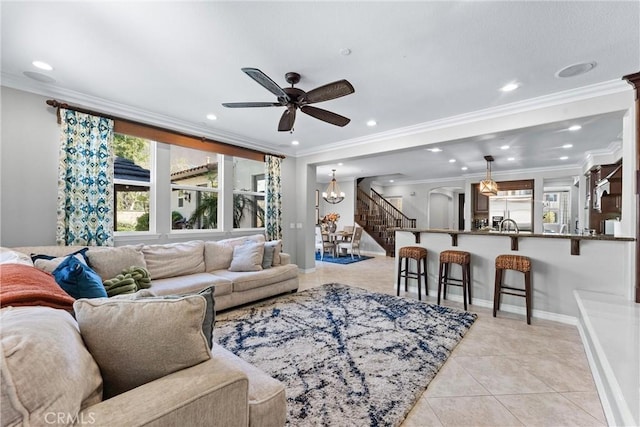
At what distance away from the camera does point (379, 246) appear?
9.58 m

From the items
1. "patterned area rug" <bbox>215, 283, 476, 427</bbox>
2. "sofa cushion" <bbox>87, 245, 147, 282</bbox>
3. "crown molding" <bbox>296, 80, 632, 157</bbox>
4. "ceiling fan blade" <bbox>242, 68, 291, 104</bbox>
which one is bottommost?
"patterned area rug" <bbox>215, 283, 476, 427</bbox>

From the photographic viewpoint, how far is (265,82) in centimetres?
234

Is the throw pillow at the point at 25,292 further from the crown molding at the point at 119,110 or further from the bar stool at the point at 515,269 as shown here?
the bar stool at the point at 515,269

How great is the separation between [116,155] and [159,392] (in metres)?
4.05

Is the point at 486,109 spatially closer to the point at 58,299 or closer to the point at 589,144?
the point at 589,144

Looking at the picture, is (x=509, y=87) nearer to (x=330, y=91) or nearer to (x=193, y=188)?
(x=330, y=91)

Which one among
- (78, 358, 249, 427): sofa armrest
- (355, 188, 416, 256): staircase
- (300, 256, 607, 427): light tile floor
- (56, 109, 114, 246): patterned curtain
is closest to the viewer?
(78, 358, 249, 427): sofa armrest

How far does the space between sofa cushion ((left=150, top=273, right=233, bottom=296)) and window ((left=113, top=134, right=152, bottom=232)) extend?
1.18 meters

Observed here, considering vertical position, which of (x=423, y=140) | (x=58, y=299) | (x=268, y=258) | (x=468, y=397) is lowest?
(x=468, y=397)

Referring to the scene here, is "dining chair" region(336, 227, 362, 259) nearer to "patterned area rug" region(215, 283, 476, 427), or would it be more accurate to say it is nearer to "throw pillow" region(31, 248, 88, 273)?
"patterned area rug" region(215, 283, 476, 427)

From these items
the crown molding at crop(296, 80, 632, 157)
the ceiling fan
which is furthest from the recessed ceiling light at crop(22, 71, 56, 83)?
the crown molding at crop(296, 80, 632, 157)

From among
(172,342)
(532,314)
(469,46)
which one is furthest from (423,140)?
(172,342)

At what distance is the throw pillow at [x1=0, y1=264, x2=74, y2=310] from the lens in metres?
1.07

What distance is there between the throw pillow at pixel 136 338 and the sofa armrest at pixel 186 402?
6 cm
